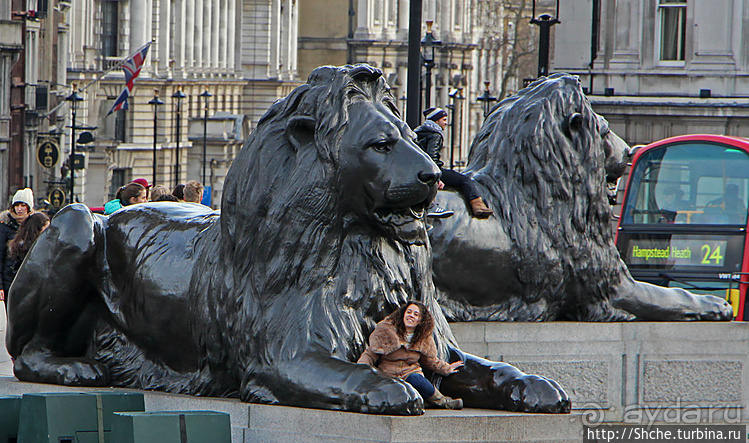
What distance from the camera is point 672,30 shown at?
43594 millimetres

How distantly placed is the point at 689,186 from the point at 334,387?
589 inches

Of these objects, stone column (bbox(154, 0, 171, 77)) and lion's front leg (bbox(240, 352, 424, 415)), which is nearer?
lion's front leg (bbox(240, 352, 424, 415))

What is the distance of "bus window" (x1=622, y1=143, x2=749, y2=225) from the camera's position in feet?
68.4

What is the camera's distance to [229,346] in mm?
7629

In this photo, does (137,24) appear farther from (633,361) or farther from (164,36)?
(633,361)

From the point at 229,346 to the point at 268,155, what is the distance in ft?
3.03

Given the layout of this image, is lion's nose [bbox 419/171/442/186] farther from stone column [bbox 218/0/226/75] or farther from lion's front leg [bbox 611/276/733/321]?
stone column [bbox 218/0/226/75]

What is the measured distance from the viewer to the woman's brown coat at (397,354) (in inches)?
284

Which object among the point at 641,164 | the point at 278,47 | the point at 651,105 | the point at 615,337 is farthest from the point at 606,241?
the point at 278,47

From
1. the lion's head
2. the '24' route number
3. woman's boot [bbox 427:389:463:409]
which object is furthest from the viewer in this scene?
the '24' route number

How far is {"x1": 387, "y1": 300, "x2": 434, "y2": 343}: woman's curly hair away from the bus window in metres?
13.9

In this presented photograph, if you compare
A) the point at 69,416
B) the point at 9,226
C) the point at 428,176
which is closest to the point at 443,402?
the point at 428,176

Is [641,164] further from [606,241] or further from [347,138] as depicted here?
[347,138]

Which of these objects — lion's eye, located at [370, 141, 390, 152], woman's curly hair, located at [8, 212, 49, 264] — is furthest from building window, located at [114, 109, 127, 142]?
lion's eye, located at [370, 141, 390, 152]
